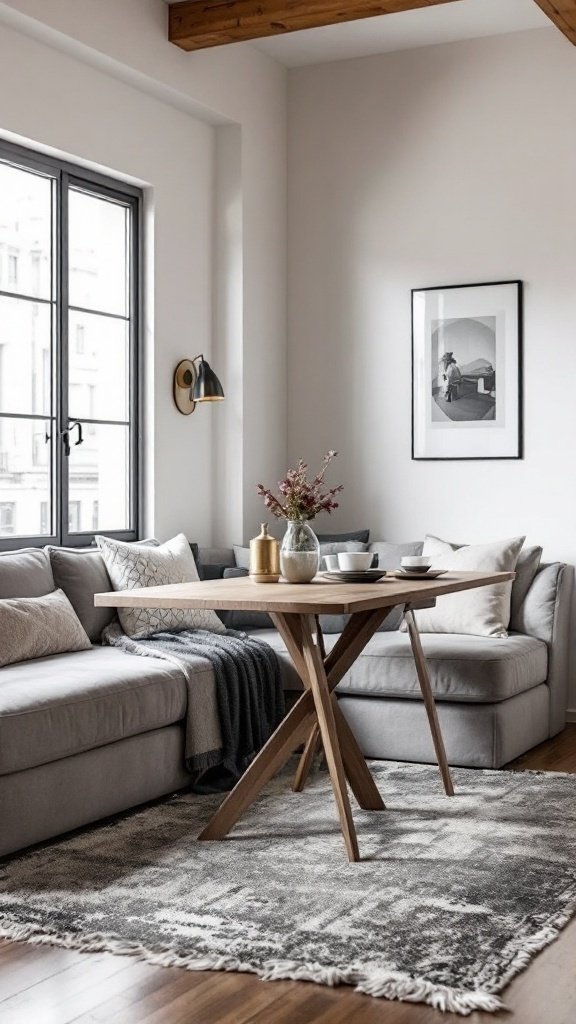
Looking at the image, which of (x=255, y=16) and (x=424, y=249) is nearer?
(x=255, y=16)

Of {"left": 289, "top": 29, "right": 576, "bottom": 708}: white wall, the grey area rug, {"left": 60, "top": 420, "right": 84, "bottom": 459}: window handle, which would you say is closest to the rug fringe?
the grey area rug

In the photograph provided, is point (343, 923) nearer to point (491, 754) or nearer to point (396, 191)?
point (491, 754)

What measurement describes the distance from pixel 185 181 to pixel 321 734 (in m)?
3.07

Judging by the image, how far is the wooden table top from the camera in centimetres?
335

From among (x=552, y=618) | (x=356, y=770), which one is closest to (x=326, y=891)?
(x=356, y=770)

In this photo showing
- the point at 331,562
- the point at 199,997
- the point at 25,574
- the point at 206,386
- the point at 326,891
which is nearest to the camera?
the point at 199,997

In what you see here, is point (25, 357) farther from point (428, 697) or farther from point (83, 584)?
point (428, 697)

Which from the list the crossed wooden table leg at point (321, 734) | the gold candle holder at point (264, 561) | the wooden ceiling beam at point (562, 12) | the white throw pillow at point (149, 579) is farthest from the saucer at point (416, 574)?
the wooden ceiling beam at point (562, 12)

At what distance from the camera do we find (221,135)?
6.07m

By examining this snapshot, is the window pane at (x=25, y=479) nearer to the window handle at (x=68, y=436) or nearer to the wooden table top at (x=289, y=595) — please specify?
the window handle at (x=68, y=436)

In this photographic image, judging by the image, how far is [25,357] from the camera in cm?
499

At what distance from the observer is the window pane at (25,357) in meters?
4.89

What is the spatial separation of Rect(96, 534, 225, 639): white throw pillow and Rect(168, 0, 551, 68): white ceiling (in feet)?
7.95

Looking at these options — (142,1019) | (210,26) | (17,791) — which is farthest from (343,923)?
(210,26)
